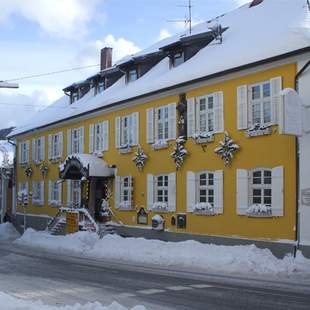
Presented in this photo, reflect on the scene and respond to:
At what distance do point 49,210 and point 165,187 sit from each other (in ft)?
43.8

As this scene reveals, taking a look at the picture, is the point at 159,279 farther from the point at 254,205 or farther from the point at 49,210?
the point at 49,210

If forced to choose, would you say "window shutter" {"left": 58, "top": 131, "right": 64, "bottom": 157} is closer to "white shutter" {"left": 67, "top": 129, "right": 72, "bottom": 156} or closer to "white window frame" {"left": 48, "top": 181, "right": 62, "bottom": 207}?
"white shutter" {"left": 67, "top": 129, "right": 72, "bottom": 156}

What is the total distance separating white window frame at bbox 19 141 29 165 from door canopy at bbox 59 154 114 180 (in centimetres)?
1033

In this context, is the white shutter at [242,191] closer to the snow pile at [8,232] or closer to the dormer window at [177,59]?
the dormer window at [177,59]

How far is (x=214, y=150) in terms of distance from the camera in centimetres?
2152

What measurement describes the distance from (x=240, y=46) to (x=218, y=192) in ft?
17.7

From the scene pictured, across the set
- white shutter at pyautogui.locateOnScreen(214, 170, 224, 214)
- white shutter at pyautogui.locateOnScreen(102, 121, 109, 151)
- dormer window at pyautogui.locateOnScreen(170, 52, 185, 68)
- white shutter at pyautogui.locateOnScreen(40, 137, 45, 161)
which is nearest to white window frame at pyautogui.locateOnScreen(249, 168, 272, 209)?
white shutter at pyautogui.locateOnScreen(214, 170, 224, 214)

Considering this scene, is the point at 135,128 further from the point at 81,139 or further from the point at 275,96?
the point at 275,96

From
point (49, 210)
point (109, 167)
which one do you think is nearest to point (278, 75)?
point (109, 167)

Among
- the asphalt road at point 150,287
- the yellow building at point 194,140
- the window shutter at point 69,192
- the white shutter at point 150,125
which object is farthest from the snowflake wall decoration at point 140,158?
the asphalt road at point 150,287

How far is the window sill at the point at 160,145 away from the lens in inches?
962

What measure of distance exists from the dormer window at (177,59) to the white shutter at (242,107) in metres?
5.77

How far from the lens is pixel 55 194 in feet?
116

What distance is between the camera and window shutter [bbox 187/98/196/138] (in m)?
22.8
